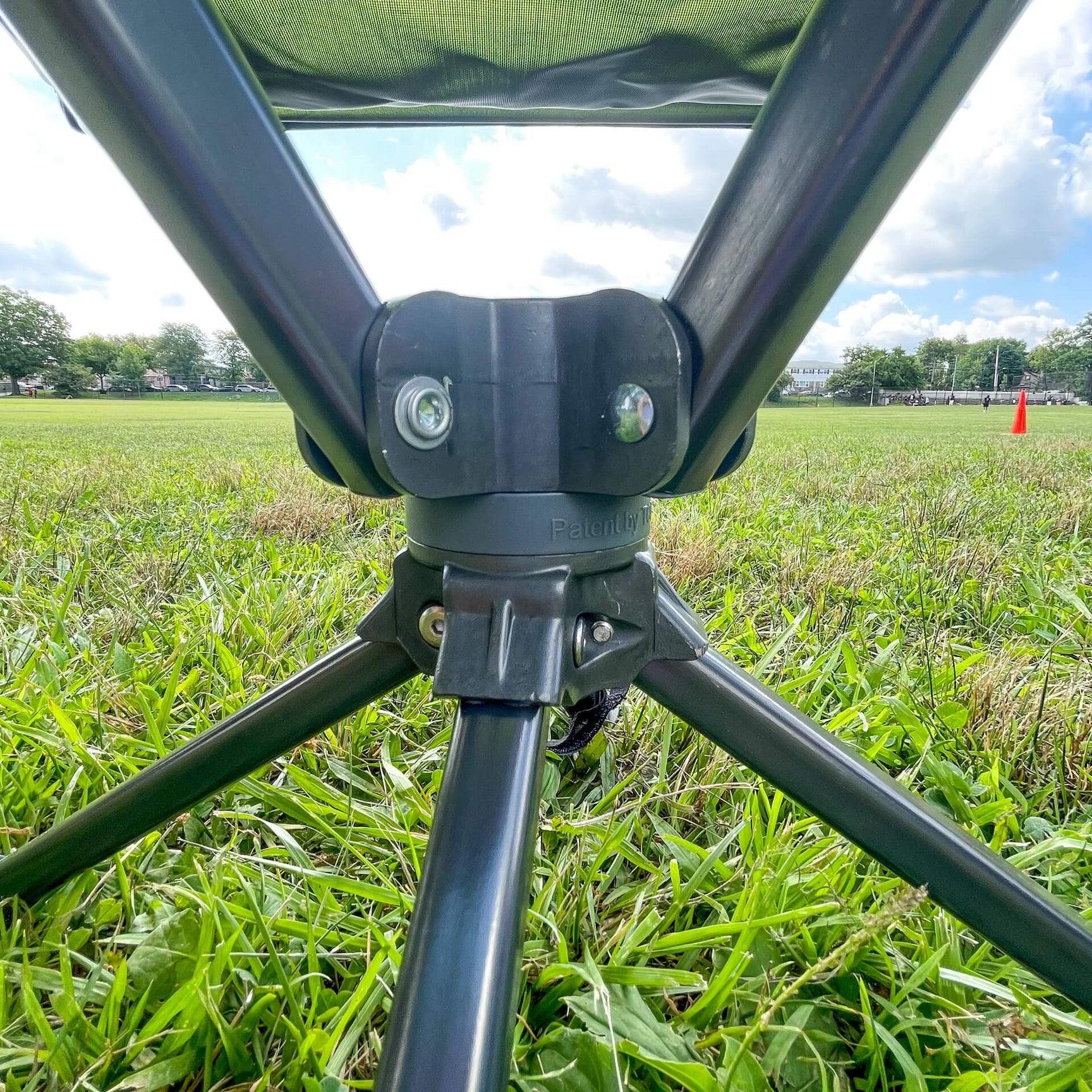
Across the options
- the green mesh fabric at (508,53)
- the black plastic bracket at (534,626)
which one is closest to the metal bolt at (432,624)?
the black plastic bracket at (534,626)

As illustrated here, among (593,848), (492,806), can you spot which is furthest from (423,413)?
(593,848)

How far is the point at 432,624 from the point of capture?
1.08 feet

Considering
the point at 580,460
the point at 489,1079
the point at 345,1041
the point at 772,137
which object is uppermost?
the point at 772,137

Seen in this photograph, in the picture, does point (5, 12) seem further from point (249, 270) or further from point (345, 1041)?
point (345, 1041)

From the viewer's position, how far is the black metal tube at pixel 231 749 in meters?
0.36

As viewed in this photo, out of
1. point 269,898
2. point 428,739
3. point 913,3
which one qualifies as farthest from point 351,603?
point 913,3

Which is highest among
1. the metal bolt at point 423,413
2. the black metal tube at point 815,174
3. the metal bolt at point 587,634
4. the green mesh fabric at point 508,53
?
the green mesh fabric at point 508,53

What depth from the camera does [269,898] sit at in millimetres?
493

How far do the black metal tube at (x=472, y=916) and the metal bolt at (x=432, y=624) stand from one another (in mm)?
45

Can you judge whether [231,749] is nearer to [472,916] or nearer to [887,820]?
[472,916]

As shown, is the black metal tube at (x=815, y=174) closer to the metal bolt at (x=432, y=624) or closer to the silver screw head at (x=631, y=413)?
the silver screw head at (x=631, y=413)

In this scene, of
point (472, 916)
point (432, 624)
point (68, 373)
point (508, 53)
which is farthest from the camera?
point (68, 373)

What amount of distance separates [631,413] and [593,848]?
1.31 ft

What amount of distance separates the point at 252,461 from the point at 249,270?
2.45 meters
